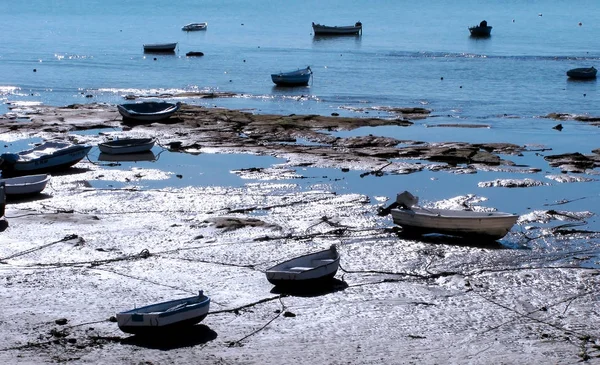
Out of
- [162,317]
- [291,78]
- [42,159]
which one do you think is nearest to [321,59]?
[291,78]

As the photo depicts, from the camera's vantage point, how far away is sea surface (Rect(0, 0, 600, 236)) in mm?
42219

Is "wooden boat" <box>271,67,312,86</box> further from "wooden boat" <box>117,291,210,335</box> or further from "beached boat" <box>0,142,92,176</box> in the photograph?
"wooden boat" <box>117,291,210,335</box>

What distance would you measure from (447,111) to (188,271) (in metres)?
30.3

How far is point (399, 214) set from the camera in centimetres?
2620

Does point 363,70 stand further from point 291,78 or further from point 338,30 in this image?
point 338,30

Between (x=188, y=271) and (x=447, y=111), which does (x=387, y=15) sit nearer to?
(x=447, y=111)

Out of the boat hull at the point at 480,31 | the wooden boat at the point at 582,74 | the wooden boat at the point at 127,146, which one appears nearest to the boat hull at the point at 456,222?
the wooden boat at the point at 127,146

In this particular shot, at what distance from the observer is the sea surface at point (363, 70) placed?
139 feet

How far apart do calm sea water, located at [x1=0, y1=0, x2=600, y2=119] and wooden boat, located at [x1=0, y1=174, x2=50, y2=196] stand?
1985cm

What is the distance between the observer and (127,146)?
121 feet

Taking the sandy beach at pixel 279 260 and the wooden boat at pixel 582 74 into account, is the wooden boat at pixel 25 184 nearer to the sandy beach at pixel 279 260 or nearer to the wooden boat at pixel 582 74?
the sandy beach at pixel 279 260

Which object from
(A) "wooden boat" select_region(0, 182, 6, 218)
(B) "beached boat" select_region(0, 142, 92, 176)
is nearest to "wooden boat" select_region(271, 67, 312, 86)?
(B) "beached boat" select_region(0, 142, 92, 176)

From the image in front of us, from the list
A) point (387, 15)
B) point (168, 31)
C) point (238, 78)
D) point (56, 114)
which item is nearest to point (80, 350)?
point (56, 114)

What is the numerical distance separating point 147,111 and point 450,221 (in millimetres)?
22875
